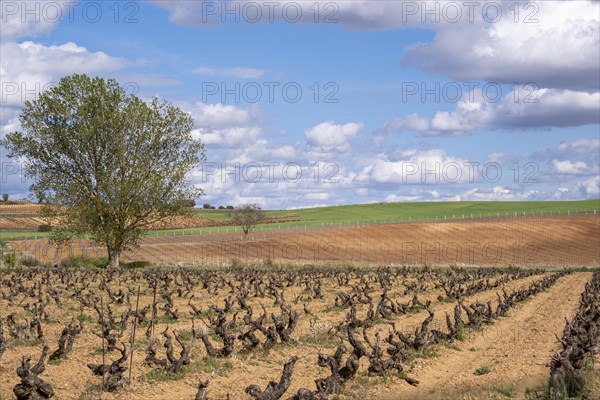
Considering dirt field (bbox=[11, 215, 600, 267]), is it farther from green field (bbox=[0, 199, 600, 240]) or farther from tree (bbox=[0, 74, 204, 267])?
green field (bbox=[0, 199, 600, 240])

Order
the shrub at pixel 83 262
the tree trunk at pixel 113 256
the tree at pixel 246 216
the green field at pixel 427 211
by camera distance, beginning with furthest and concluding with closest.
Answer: the green field at pixel 427 211, the tree at pixel 246 216, the tree trunk at pixel 113 256, the shrub at pixel 83 262

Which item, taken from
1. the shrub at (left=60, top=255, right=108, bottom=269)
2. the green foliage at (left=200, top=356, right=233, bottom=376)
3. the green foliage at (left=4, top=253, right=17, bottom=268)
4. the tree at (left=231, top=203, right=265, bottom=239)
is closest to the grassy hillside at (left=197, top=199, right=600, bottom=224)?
the tree at (left=231, top=203, right=265, bottom=239)

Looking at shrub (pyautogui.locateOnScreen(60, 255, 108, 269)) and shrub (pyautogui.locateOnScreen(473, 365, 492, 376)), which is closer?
shrub (pyautogui.locateOnScreen(473, 365, 492, 376))

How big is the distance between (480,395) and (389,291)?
19.6 metres

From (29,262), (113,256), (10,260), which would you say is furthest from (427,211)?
(10,260)

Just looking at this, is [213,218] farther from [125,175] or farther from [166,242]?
[125,175]

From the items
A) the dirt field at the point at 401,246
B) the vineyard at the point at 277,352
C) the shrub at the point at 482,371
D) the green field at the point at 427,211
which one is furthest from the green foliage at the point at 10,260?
the green field at the point at 427,211

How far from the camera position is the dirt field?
66.3 metres

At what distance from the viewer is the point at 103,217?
173 feet

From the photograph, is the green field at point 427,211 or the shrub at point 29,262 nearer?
the shrub at point 29,262

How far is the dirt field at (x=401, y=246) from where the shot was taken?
6631 centimetres

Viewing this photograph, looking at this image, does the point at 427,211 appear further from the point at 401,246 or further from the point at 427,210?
the point at 401,246

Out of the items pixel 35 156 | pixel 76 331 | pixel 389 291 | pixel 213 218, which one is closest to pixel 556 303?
pixel 389 291

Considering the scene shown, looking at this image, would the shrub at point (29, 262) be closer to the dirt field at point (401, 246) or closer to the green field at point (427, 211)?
the dirt field at point (401, 246)
